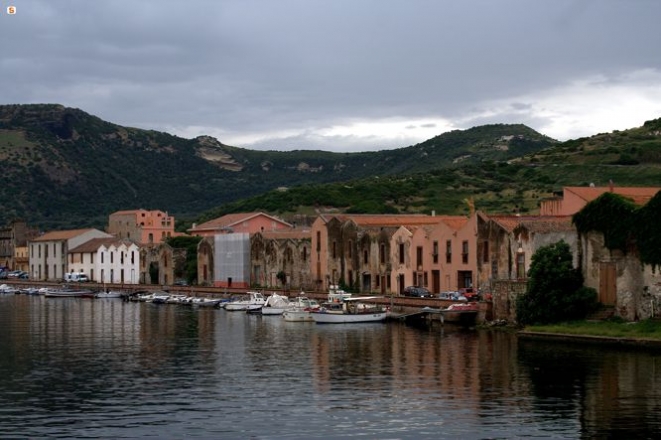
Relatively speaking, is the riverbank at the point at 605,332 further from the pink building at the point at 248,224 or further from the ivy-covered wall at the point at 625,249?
the pink building at the point at 248,224

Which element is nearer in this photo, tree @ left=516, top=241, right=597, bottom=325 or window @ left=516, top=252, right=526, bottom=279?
tree @ left=516, top=241, right=597, bottom=325

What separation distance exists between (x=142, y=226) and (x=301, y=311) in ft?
275

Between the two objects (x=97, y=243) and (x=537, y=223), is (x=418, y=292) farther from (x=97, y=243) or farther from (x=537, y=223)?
(x=97, y=243)

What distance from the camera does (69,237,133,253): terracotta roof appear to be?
145000 millimetres

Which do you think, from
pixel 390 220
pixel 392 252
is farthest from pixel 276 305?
pixel 390 220

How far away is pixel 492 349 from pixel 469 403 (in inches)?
675

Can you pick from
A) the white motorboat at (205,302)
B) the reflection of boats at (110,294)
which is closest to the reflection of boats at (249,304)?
the white motorboat at (205,302)

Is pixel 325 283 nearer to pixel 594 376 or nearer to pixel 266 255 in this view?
pixel 266 255

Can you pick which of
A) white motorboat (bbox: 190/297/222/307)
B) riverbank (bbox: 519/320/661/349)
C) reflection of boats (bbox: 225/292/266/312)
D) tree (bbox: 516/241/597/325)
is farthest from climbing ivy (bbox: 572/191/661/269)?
white motorboat (bbox: 190/297/222/307)

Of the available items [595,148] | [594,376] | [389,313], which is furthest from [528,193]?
[594,376]

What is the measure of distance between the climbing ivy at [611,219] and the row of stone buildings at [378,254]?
77 cm

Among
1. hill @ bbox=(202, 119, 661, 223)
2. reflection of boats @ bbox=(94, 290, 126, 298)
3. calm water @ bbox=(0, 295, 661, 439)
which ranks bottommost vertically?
calm water @ bbox=(0, 295, 661, 439)

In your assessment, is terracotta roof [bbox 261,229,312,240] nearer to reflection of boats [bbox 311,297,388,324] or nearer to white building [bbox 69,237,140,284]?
reflection of boats [bbox 311,297,388,324]

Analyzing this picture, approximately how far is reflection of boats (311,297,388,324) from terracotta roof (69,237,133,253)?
66.7m
